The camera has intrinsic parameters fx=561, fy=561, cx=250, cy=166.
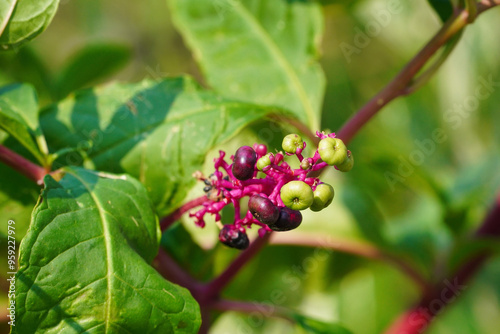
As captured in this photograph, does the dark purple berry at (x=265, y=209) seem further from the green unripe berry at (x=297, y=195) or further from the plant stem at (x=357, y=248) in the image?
the plant stem at (x=357, y=248)

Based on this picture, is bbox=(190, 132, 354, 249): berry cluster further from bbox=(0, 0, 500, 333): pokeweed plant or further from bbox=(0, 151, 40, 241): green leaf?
bbox=(0, 151, 40, 241): green leaf

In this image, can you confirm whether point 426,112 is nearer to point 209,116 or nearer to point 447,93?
point 447,93

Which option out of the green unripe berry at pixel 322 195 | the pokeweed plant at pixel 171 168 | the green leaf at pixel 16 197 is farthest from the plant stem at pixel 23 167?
the green unripe berry at pixel 322 195

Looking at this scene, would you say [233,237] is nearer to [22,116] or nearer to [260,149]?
[260,149]

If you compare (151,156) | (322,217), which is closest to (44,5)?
(151,156)

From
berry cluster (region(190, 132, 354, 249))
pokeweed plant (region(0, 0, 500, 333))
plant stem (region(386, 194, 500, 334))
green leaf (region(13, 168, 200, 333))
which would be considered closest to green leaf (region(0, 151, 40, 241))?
pokeweed plant (region(0, 0, 500, 333))

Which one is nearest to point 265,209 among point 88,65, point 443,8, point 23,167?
point 23,167
